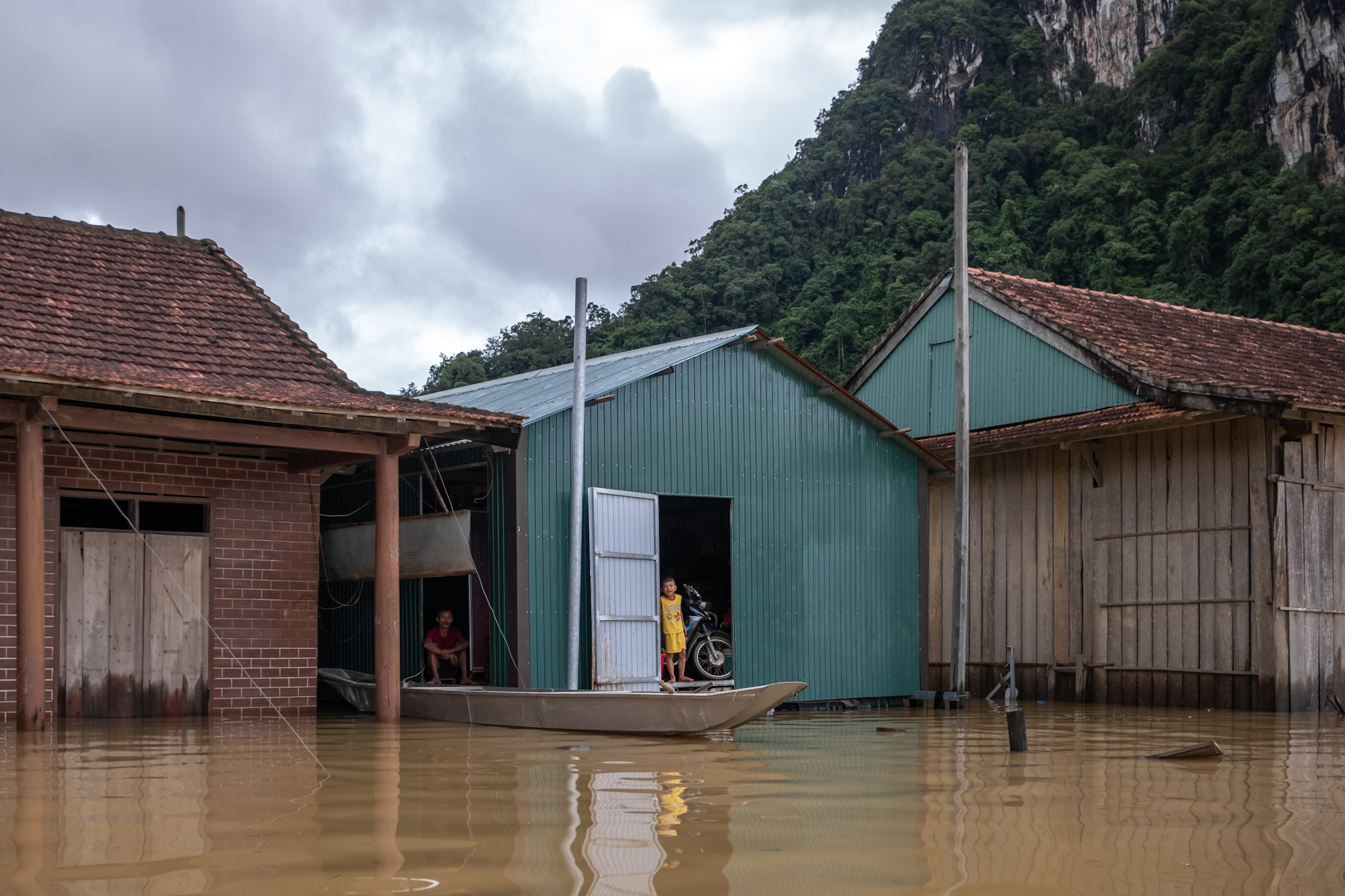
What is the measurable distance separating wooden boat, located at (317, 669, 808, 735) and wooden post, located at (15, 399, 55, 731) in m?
3.40

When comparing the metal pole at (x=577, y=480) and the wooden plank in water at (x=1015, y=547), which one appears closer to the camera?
the metal pole at (x=577, y=480)

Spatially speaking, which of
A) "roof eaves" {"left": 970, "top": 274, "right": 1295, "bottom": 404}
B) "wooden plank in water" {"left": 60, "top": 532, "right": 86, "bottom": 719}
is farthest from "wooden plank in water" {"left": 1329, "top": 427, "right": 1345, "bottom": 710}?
"wooden plank in water" {"left": 60, "top": 532, "right": 86, "bottom": 719}

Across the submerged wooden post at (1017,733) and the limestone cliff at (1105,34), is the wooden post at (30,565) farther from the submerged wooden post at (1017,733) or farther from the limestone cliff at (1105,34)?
the limestone cliff at (1105,34)

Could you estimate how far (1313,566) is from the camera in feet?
50.6

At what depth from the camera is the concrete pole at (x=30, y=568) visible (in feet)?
34.6

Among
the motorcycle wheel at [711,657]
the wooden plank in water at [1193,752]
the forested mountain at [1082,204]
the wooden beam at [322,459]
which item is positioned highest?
the forested mountain at [1082,204]

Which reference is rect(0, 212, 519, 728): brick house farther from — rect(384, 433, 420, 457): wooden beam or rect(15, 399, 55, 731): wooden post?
rect(15, 399, 55, 731): wooden post

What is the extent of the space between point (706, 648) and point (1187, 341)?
751cm

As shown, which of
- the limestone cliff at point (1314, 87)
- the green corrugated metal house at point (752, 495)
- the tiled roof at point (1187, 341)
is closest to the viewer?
the green corrugated metal house at point (752, 495)

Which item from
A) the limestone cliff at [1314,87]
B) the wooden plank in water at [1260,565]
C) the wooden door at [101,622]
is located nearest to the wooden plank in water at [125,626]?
the wooden door at [101,622]

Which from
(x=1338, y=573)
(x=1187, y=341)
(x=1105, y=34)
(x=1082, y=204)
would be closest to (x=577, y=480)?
(x=1338, y=573)

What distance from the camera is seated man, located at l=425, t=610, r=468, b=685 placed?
14672mm

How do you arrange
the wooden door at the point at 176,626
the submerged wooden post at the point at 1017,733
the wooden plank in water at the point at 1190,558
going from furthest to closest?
the wooden plank in water at the point at 1190,558 → the wooden door at the point at 176,626 → the submerged wooden post at the point at 1017,733

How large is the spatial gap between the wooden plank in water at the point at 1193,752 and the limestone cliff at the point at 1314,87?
36.1 m
